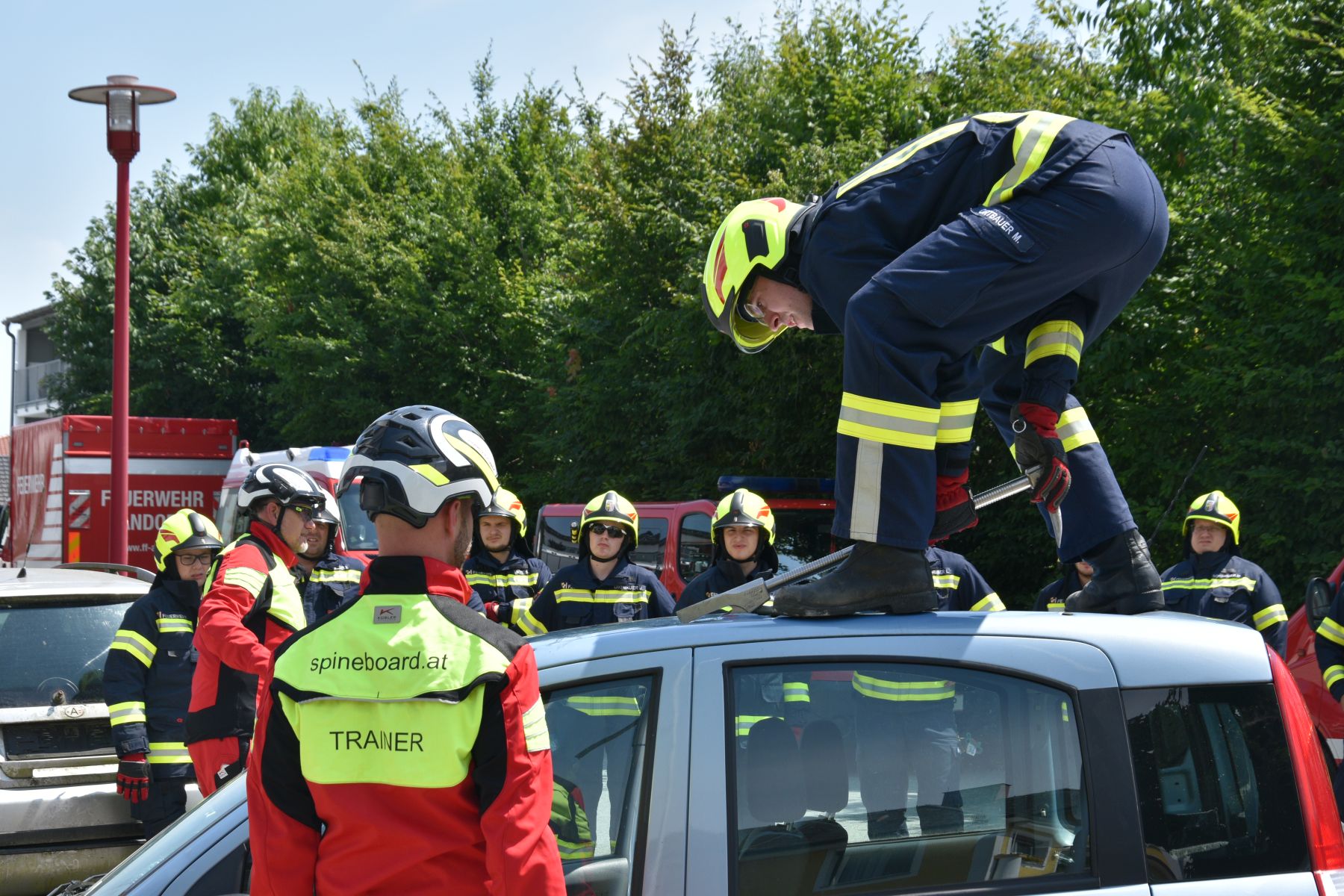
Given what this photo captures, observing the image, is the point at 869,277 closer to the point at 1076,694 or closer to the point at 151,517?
the point at 1076,694

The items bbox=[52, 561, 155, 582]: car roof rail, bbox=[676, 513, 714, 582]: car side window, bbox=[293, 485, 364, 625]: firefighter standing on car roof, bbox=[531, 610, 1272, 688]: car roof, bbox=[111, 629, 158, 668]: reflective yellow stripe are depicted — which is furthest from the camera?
bbox=[676, 513, 714, 582]: car side window

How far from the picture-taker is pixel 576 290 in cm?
1720

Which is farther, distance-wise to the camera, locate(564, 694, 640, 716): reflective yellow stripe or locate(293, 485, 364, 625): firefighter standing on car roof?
locate(293, 485, 364, 625): firefighter standing on car roof

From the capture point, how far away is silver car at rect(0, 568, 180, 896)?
562cm

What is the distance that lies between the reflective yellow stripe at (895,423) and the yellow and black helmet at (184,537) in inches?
175

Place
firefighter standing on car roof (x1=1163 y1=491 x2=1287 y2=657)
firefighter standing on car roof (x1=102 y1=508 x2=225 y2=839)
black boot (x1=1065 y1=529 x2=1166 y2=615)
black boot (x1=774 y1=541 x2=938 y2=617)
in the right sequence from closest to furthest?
1. black boot (x1=774 y1=541 x2=938 y2=617)
2. black boot (x1=1065 y1=529 x2=1166 y2=615)
3. firefighter standing on car roof (x1=102 y1=508 x2=225 y2=839)
4. firefighter standing on car roof (x1=1163 y1=491 x2=1287 y2=657)

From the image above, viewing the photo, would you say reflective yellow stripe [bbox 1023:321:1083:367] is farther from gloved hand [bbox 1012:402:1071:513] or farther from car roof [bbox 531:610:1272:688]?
car roof [bbox 531:610:1272:688]

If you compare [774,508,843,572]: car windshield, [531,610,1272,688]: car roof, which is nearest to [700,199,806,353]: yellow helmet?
[531,610,1272,688]: car roof

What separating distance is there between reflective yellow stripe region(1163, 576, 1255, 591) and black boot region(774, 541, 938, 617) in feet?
17.2

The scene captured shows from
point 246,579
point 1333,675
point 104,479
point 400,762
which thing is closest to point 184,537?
point 246,579

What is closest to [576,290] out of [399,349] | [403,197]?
[399,349]

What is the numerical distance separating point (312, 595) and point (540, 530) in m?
3.96

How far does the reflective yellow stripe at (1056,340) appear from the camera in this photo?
309cm

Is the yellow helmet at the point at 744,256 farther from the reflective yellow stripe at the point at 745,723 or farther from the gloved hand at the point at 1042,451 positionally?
the reflective yellow stripe at the point at 745,723
